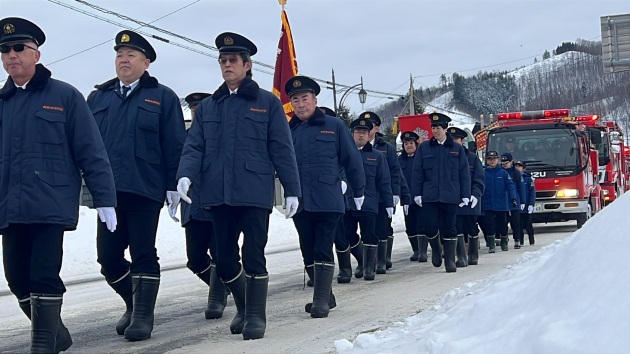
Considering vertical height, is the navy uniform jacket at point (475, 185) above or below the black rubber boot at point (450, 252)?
above

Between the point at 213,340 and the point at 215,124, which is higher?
the point at 215,124

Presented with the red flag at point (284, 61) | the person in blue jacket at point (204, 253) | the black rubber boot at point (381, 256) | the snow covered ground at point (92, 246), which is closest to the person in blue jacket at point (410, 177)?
the black rubber boot at point (381, 256)

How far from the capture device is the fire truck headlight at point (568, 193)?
20469mm

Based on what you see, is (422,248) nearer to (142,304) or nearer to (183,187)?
(142,304)

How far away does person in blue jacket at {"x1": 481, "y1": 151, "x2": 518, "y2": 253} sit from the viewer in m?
16.1

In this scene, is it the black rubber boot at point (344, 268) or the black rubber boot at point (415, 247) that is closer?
the black rubber boot at point (344, 268)

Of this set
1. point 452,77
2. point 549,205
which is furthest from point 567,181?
point 452,77

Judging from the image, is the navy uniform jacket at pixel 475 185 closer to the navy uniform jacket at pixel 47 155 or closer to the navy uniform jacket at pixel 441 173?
the navy uniform jacket at pixel 441 173

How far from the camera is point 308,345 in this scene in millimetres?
6516

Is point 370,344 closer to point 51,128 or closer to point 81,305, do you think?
point 51,128

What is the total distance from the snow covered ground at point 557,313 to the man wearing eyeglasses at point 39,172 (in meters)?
1.95

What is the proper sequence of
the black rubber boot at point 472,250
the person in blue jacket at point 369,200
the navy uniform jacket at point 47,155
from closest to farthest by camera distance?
the navy uniform jacket at point 47,155, the person in blue jacket at point 369,200, the black rubber boot at point 472,250

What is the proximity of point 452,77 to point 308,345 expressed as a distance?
167797mm

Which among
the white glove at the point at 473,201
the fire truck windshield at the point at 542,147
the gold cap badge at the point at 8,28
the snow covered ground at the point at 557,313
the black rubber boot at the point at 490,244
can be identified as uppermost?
the gold cap badge at the point at 8,28
